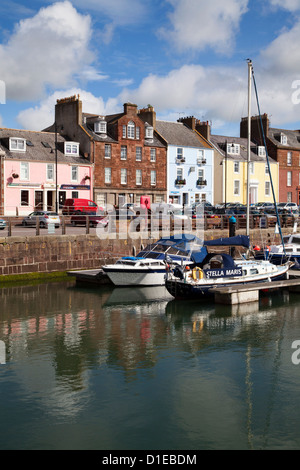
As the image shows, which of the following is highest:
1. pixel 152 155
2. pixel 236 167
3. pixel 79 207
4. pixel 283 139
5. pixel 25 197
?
pixel 283 139

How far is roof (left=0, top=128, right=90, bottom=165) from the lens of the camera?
168ft

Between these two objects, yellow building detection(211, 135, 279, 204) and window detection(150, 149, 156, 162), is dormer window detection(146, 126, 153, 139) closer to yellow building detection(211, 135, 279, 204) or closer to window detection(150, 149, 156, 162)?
window detection(150, 149, 156, 162)

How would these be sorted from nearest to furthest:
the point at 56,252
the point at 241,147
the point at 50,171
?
the point at 56,252 → the point at 50,171 → the point at 241,147

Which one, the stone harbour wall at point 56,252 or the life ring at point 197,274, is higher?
the stone harbour wall at point 56,252

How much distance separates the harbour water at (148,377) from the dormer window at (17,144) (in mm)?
30043

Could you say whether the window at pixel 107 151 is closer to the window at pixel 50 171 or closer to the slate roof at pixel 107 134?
the slate roof at pixel 107 134

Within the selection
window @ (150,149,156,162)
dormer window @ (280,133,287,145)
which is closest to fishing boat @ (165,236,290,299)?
window @ (150,149,156,162)

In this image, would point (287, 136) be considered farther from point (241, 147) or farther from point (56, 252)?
point (56, 252)

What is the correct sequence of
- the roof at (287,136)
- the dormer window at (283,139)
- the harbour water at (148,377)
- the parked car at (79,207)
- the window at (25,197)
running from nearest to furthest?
the harbour water at (148,377), the parked car at (79,207), the window at (25,197), the roof at (287,136), the dormer window at (283,139)

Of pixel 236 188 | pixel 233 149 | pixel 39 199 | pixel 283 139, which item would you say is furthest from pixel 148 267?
pixel 283 139

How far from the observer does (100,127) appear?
57.0 metres

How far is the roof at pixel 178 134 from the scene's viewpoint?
6300 centimetres

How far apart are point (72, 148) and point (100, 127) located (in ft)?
13.0

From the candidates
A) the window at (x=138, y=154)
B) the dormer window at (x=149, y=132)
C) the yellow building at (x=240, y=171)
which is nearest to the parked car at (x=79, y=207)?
the window at (x=138, y=154)
